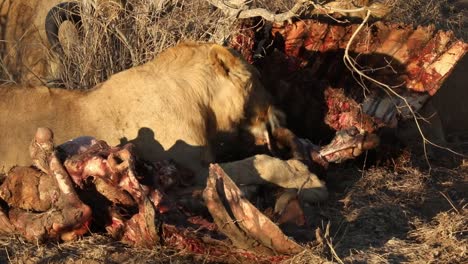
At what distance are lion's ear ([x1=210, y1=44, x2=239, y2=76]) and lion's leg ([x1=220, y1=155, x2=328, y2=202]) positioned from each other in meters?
0.67

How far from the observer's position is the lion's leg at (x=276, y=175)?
490 cm

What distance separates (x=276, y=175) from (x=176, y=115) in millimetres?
702

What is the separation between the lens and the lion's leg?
490 centimetres

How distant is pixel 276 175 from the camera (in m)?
4.93

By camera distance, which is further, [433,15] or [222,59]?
[433,15]

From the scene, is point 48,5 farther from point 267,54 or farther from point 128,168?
point 128,168

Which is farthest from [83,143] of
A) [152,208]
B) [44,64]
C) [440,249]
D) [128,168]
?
[44,64]

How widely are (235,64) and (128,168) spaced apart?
1451 mm

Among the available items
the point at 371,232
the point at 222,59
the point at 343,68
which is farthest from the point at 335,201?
the point at 343,68

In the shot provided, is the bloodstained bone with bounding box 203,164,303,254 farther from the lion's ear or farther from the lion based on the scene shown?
the lion's ear

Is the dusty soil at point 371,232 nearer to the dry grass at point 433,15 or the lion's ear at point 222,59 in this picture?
the lion's ear at point 222,59

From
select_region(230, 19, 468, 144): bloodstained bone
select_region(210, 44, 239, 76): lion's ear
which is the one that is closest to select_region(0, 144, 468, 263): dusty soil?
select_region(230, 19, 468, 144): bloodstained bone

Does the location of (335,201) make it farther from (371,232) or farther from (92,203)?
(92,203)

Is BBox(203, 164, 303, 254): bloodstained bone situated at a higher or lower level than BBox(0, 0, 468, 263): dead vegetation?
higher
